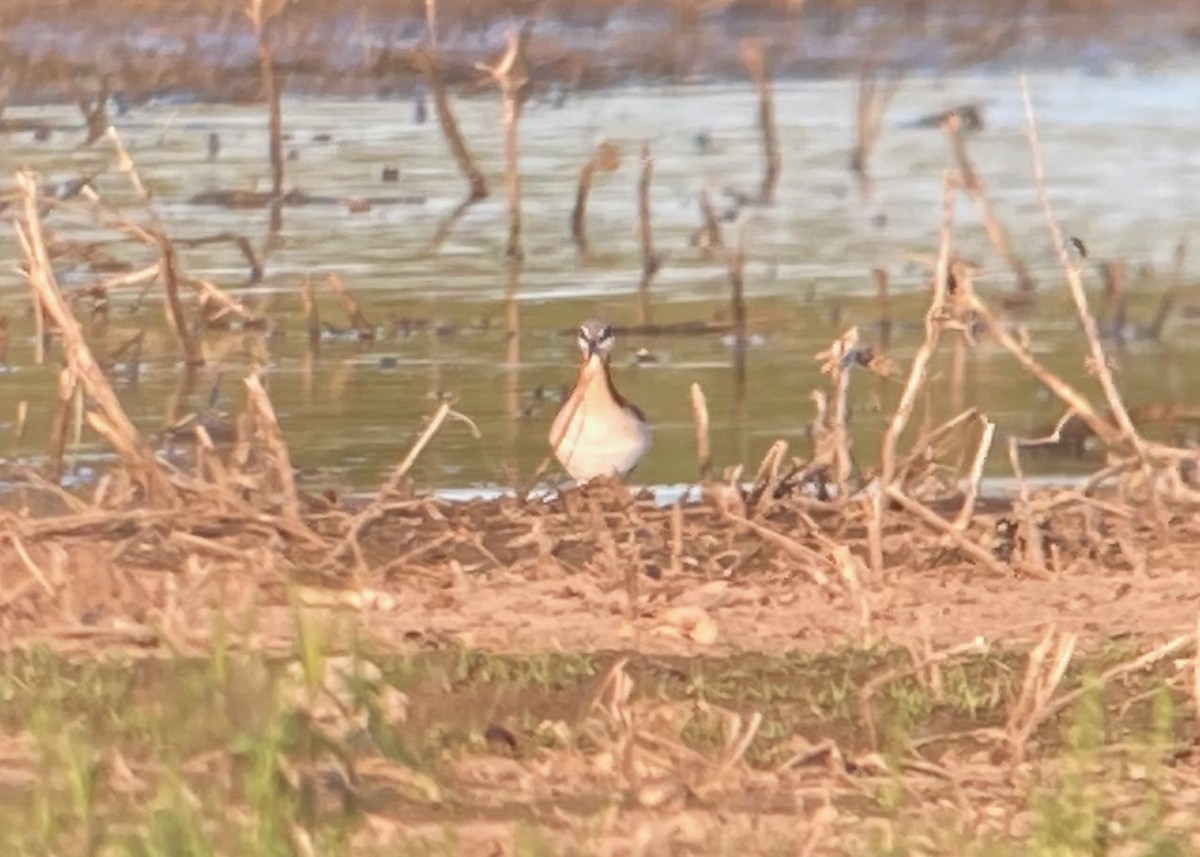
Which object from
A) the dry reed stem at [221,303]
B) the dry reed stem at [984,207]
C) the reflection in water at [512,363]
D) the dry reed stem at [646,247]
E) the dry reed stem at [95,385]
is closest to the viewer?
the dry reed stem at [95,385]

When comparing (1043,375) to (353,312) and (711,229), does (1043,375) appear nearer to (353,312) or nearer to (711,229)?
(353,312)

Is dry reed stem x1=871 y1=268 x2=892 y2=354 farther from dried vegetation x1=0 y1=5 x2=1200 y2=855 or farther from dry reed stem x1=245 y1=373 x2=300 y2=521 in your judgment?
dry reed stem x1=245 y1=373 x2=300 y2=521

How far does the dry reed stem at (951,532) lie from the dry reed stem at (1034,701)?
152 centimetres

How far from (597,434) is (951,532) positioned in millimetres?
1498

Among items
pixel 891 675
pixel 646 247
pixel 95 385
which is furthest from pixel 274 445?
pixel 646 247

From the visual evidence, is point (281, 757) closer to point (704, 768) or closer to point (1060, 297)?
point (704, 768)

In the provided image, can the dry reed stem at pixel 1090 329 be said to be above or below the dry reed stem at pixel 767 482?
above

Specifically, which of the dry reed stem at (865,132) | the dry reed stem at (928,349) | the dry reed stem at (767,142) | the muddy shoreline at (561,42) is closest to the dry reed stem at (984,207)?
the dry reed stem at (928,349)

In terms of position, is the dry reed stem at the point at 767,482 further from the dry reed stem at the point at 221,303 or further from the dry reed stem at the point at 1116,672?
the dry reed stem at the point at 221,303

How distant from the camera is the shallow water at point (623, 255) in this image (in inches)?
410

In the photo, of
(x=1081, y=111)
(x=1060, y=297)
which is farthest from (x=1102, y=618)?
(x=1081, y=111)

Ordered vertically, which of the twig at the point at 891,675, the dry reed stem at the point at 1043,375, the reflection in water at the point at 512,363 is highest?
the dry reed stem at the point at 1043,375

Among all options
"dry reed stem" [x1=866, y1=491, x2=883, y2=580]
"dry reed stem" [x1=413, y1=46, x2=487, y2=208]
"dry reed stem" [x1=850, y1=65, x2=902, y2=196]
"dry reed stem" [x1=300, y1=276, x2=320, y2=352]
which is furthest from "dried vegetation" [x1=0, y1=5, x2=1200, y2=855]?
"dry reed stem" [x1=850, y1=65, x2=902, y2=196]

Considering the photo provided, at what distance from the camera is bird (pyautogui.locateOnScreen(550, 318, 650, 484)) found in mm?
8695
